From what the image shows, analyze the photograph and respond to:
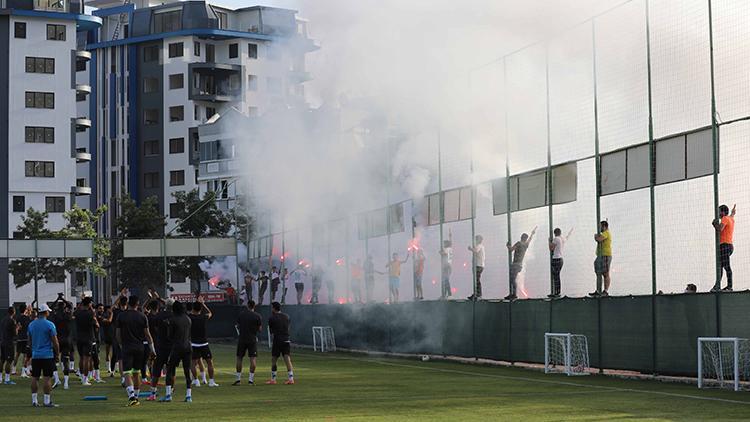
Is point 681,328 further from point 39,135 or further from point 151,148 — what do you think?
point 151,148

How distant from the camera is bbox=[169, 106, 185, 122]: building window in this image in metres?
123

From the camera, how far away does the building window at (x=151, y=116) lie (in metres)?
124

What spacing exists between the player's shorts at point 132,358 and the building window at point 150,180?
326ft

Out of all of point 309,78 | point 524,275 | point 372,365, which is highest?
point 309,78

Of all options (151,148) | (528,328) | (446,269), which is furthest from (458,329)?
(151,148)

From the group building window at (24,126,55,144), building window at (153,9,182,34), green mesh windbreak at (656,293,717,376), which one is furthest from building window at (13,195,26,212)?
green mesh windbreak at (656,293,717,376)

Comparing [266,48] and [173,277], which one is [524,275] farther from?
[266,48]

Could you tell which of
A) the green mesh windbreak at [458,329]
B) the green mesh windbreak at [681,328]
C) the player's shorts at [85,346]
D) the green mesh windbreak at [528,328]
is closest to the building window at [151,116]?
the green mesh windbreak at [458,329]

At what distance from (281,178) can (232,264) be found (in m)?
46.0

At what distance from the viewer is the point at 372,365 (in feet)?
127

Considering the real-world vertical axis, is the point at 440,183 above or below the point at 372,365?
above

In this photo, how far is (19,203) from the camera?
9850 cm

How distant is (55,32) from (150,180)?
2626cm

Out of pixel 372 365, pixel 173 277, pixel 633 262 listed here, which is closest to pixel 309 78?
pixel 372 365
